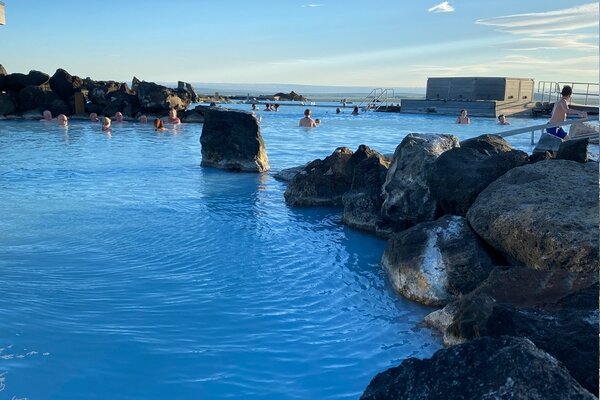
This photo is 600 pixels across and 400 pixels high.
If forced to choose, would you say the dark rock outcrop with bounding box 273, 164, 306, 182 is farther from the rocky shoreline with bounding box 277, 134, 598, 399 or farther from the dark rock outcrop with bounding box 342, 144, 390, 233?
the dark rock outcrop with bounding box 342, 144, 390, 233

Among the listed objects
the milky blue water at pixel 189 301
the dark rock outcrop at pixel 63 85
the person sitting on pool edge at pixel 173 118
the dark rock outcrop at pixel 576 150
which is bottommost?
the milky blue water at pixel 189 301

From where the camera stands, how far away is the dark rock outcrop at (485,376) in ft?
7.74

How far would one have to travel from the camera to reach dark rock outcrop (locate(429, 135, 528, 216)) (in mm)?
6938

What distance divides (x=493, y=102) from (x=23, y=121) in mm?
33466

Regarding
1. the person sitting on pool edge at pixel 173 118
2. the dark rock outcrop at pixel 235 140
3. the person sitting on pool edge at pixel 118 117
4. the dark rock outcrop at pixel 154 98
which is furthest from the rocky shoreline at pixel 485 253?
the dark rock outcrop at pixel 154 98

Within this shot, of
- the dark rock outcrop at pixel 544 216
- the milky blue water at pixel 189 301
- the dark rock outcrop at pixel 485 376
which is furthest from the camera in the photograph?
the dark rock outcrop at pixel 544 216

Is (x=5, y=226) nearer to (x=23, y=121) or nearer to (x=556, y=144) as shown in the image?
(x=556, y=144)

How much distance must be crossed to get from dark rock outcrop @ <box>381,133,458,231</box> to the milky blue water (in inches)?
21.7

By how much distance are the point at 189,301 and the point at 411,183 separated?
3.93m

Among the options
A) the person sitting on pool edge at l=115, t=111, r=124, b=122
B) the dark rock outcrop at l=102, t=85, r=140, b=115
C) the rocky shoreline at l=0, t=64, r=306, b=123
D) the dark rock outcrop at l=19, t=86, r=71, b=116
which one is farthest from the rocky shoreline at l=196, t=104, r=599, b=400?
the dark rock outcrop at l=19, t=86, r=71, b=116

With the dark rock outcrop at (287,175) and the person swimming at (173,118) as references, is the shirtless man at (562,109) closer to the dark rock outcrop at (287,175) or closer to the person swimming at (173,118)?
the dark rock outcrop at (287,175)

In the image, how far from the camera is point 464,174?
7.04 metres

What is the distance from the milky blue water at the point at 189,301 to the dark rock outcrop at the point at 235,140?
11.8 ft

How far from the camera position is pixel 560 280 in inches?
163
